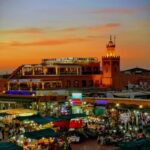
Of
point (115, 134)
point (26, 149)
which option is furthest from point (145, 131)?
point (26, 149)

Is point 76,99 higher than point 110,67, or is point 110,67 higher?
point 110,67

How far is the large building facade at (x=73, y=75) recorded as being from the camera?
100ft

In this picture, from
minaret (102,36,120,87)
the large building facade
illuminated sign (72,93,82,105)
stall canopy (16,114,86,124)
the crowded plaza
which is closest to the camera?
the crowded plaza

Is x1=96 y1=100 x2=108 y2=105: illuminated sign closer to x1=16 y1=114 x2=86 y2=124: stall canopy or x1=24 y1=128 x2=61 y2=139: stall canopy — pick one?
x1=16 y1=114 x2=86 y2=124: stall canopy

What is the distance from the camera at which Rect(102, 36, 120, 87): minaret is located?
32250 mm

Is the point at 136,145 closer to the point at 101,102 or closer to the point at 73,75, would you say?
the point at 101,102

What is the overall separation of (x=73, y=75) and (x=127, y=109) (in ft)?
46.9

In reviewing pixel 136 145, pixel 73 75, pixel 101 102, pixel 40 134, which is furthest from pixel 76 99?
pixel 73 75

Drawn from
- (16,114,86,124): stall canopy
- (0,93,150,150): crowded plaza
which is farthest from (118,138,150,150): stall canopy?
(16,114,86,124): stall canopy

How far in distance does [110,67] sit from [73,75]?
2.88m

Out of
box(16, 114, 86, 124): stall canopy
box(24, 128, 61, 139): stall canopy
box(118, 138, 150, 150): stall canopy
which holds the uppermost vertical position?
box(16, 114, 86, 124): stall canopy

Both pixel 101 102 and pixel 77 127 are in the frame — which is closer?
pixel 77 127

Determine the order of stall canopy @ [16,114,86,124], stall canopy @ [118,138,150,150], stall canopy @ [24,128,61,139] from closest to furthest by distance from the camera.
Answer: stall canopy @ [118,138,150,150] < stall canopy @ [24,128,61,139] < stall canopy @ [16,114,86,124]

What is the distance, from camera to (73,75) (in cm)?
3189
